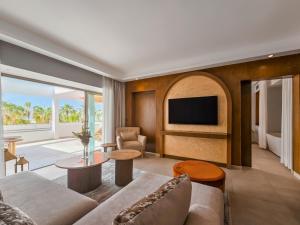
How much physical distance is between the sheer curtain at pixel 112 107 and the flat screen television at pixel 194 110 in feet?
6.00

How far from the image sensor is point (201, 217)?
94cm

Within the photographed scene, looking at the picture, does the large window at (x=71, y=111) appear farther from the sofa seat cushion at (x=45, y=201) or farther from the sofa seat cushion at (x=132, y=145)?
the sofa seat cushion at (x=45, y=201)

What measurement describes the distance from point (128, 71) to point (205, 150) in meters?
3.25

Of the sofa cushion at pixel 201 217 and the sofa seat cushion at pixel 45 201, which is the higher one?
the sofa cushion at pixel 201 217

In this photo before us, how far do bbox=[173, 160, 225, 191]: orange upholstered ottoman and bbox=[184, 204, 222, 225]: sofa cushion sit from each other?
947mm

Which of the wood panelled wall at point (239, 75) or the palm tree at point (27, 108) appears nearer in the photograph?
the wood panelled wall at point (239, 75)

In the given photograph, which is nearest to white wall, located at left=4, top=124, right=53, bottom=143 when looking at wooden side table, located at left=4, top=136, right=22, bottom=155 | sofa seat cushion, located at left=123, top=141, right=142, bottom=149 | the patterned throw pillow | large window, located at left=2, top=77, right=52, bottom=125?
large window, located at left=2, top=77, right=52, bottom=125

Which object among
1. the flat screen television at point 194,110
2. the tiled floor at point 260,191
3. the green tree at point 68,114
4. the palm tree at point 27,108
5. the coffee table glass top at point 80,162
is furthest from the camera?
the green tree at point 68,114

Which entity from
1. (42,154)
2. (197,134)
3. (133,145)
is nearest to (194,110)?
(197,134)

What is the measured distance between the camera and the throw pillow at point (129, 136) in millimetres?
4568

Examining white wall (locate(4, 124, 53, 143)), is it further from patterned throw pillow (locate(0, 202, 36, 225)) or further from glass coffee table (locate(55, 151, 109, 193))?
patterned throw pillow (locate(0, 202, 36, 225))

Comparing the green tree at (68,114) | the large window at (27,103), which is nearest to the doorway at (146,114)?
the green tree at (68,114)

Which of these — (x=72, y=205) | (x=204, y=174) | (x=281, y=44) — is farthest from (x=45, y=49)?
(x=281, y=44)

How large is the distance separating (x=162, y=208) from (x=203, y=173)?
5.26ft
